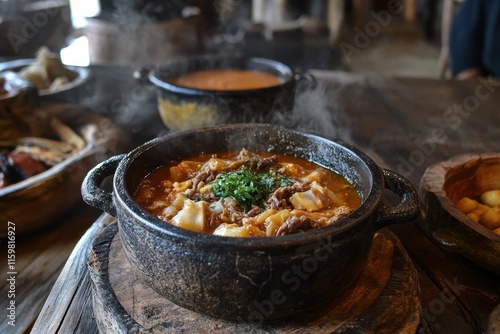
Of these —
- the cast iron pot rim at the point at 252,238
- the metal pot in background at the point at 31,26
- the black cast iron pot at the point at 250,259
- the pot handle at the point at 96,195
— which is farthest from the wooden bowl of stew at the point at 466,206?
the metal pot in background at the point at 31,26

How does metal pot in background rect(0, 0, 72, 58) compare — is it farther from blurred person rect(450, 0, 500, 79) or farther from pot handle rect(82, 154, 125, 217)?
blurred person rect(450, 0, 500, 79)

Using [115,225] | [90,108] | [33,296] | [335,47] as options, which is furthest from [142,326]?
[335,47]

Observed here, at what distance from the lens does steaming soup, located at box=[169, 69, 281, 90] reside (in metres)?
3.48

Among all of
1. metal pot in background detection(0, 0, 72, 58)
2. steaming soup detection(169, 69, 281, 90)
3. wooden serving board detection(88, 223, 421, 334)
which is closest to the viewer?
wooden serving board detection(88, 223, 421, 334)

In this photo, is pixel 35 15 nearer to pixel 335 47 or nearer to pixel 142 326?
pixel 335 47

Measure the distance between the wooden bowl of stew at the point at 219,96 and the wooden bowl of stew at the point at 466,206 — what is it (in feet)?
3.90

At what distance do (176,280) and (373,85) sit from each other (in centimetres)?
358

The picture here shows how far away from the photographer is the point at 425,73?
9648mm

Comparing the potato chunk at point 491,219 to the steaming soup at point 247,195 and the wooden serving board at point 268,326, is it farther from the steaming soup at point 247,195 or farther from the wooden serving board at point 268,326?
the steaming soup at point 247,195

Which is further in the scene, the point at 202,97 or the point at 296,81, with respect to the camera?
the point at 296,81

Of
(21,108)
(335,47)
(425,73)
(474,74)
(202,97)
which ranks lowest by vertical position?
(425,73)

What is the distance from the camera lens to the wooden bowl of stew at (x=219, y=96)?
298 centimetres

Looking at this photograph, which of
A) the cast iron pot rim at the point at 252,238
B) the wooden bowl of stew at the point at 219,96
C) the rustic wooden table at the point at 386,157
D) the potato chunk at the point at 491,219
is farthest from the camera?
the wooden bowl of stew at the point at 219,96

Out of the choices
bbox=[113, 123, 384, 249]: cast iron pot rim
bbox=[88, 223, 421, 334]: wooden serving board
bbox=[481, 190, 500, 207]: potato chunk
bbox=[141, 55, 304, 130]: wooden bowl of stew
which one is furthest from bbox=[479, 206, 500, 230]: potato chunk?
bbox=[141, 55, 304, 130]: wooden bowl of stew
